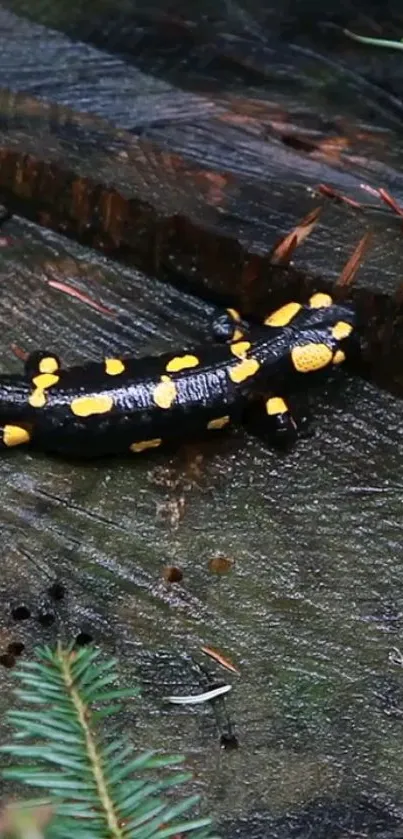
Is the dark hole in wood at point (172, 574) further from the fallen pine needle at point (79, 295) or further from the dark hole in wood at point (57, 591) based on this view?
the fallen pine needle at point (79, 295)

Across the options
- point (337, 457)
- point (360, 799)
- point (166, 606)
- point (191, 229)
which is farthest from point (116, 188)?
point (360, 799)

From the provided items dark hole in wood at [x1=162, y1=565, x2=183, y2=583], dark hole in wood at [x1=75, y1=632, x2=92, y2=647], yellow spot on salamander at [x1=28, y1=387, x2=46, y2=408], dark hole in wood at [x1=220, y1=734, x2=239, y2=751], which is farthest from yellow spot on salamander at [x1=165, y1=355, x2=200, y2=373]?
dark hole in wood at [x1=220, y1=734, x2=239, y2=751]

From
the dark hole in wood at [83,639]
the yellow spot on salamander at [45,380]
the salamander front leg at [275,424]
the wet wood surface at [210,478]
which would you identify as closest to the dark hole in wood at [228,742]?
the wet wood surface at [210,478]

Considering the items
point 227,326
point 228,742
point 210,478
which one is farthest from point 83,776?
point 227,326

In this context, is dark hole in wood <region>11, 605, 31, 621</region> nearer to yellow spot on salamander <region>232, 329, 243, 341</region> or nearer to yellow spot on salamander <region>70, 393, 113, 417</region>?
yellow spot on salamander <region>70, 393, 113, 417</region>

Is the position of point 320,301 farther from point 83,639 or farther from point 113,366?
point 83,639

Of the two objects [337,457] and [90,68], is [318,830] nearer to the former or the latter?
[337,457]
